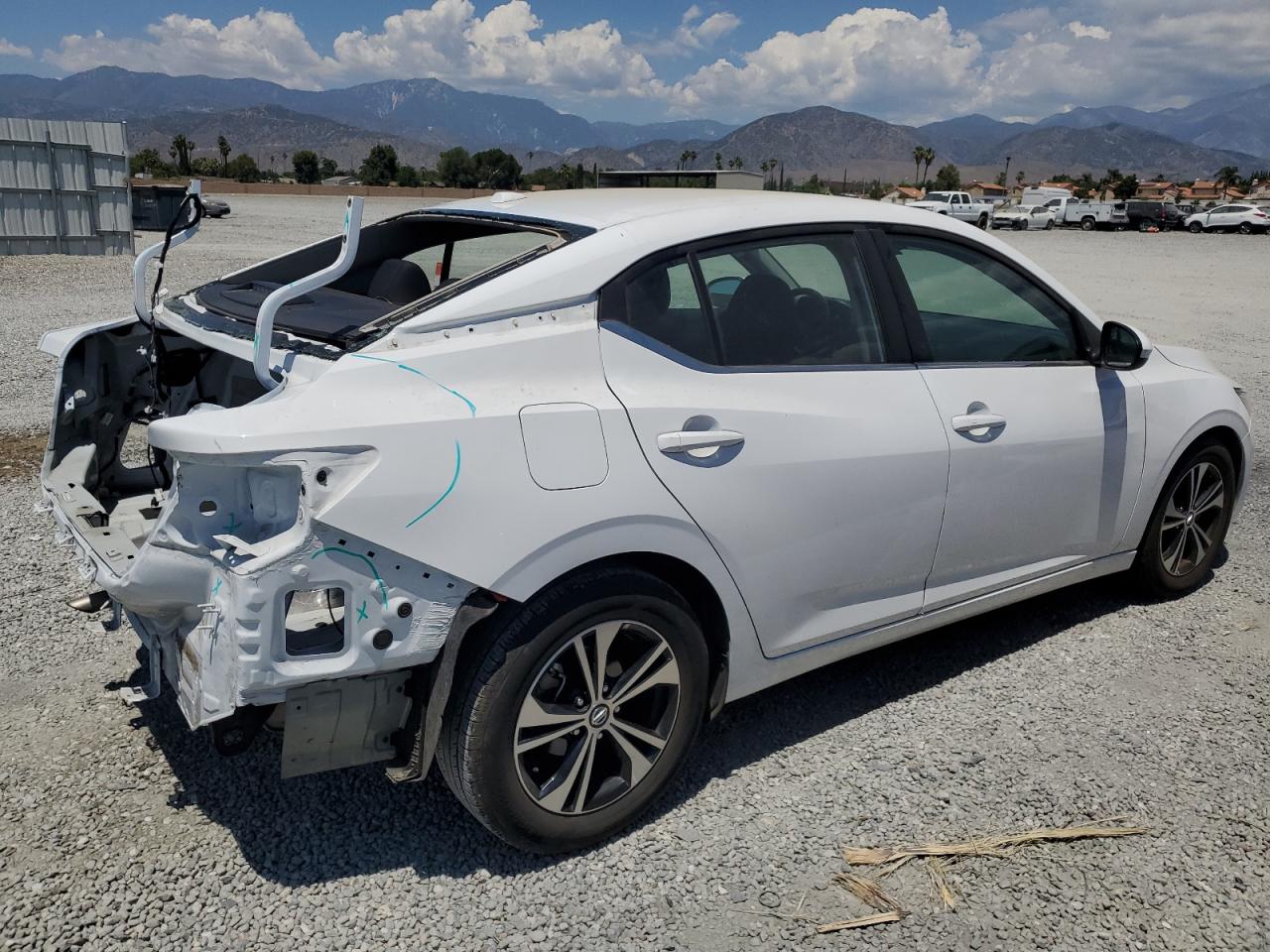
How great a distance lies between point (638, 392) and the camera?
2.75m

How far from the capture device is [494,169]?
9800cm

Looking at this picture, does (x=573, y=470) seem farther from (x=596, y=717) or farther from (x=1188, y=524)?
(x=1188, y=524)

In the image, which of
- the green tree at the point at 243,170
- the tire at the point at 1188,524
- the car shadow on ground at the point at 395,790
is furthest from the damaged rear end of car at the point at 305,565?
the green tree at the point at 243,170


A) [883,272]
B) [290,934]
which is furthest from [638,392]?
[290,934]

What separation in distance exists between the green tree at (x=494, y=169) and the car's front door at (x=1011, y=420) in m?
88.1

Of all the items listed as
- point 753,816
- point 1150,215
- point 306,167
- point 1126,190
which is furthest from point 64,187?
point 1126,190

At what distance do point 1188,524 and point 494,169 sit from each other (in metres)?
99.2

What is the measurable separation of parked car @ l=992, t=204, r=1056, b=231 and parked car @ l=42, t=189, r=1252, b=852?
164 feet

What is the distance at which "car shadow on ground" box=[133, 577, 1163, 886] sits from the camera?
2.83 m

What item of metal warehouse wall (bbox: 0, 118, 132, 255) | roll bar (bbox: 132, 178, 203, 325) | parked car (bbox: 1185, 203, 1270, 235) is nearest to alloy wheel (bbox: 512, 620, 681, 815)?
roll bar (bbox: 132, 178, 203, 325)

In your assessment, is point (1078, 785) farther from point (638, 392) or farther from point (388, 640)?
point (388, 640)

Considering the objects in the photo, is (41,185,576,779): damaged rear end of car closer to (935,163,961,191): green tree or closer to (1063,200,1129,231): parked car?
(1063,200,1129,231): parked car

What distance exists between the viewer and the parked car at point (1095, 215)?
168 ft

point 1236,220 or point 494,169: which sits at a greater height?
point 494,169
